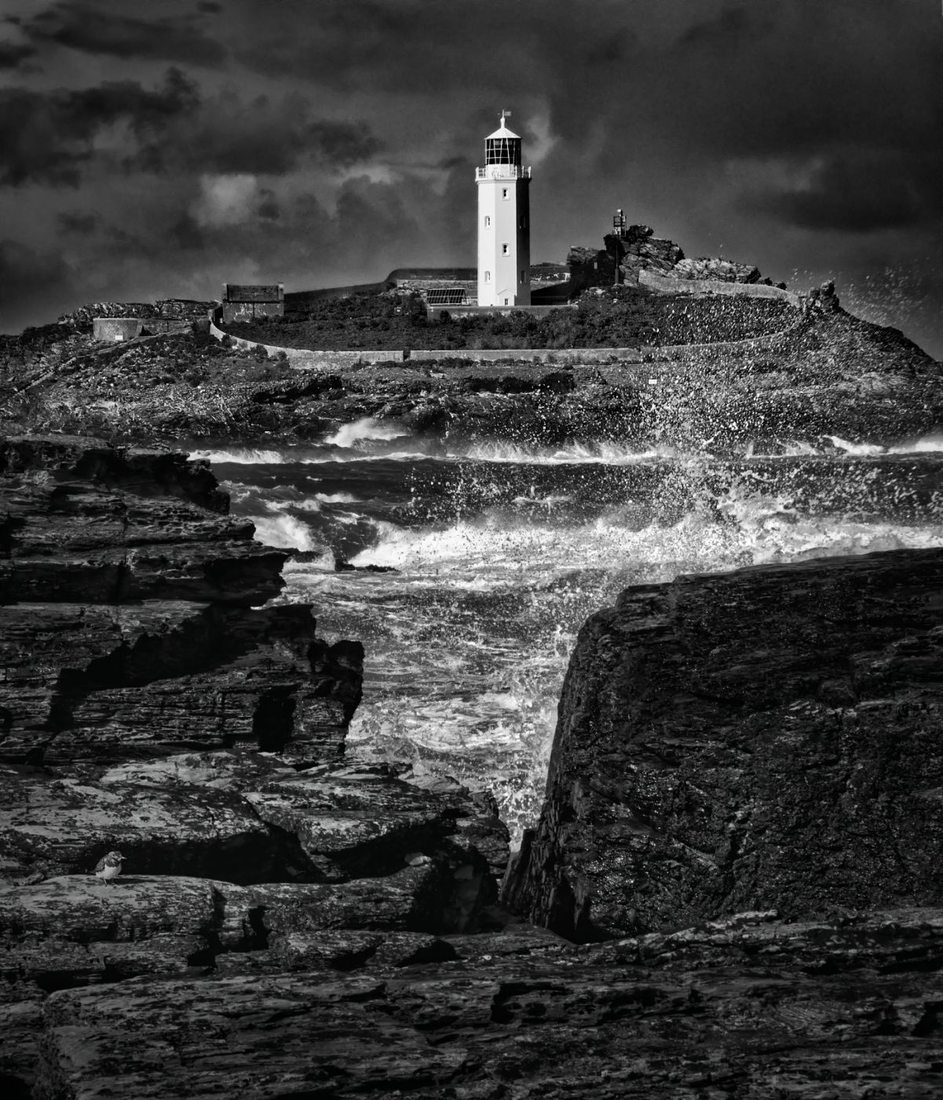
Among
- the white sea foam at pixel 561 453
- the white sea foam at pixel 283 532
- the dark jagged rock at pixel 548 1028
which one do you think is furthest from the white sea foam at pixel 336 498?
the dark jagged rock at pixel 548 1028

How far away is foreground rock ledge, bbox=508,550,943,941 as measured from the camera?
1216 centimetres

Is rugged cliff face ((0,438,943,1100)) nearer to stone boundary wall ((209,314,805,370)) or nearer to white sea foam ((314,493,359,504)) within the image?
white sea foam ((314,493,359,504))

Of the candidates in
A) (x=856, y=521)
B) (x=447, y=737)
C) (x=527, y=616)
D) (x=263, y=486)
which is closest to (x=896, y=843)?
(x=447, y=737)

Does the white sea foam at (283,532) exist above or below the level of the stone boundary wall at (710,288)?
below

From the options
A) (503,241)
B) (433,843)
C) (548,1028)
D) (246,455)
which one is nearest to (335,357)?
(503,241)

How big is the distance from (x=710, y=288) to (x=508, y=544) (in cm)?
6889

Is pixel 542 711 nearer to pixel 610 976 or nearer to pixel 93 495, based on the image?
pixel 93 495

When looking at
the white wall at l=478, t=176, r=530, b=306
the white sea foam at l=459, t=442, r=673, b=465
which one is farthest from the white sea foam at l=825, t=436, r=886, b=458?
the white wall at l=478, t=176, r=530, b=306

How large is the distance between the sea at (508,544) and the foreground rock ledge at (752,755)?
9.99 feet

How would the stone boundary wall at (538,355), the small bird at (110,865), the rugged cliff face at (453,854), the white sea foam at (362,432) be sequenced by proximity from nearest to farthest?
the rugged cliff face at (453,854), the small bird at (110,865), the white sea foam at (362,432), the stone boundary wall at (538,355)

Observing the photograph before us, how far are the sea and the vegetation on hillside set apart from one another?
21.5 meters

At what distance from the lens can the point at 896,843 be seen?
12078mm

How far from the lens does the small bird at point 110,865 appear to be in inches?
485

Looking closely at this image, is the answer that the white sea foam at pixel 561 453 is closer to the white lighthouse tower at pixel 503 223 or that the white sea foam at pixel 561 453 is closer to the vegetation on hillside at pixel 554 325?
the vegetation on hillside at pixel 554 325
